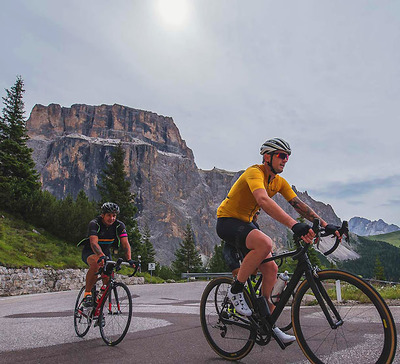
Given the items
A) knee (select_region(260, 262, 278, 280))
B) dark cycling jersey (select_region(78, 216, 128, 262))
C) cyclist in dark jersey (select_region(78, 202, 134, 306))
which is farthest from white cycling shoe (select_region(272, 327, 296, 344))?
dark cycling jersey (select_region(78, 216, 128, 262))

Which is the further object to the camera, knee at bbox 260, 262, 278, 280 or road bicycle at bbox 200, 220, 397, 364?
knee at bbox 260, 262, 278, 280

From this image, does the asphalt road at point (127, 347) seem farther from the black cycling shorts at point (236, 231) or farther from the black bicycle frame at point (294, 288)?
the black cycling shorts at point (236, 231)

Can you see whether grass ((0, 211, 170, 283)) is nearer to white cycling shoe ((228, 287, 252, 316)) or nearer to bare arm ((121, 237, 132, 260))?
bare arm ((121, 237, 132, 260))

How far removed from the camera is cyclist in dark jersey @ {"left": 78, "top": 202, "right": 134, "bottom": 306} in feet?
17.7

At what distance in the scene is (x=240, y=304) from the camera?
364cm

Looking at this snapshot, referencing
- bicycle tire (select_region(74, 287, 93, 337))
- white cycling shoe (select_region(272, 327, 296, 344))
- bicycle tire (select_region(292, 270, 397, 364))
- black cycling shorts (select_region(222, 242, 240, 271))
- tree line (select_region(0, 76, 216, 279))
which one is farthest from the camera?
tree line (select_region(0, 76, 216, 279))

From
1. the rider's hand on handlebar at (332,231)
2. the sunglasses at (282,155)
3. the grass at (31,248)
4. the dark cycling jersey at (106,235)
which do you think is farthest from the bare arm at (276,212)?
the grass at (31,248)

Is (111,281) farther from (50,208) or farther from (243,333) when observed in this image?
(50,208)

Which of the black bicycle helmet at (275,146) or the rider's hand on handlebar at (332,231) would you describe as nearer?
the rider's hand on handlebar at (332,231)

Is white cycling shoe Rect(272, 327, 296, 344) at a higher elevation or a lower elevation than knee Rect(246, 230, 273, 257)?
lower

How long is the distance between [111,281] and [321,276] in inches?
130

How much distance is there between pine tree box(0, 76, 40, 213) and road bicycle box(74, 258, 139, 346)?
90.4ft

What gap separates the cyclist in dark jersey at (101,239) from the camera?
5.39 m

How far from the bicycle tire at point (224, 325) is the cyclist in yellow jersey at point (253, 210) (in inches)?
8.9
